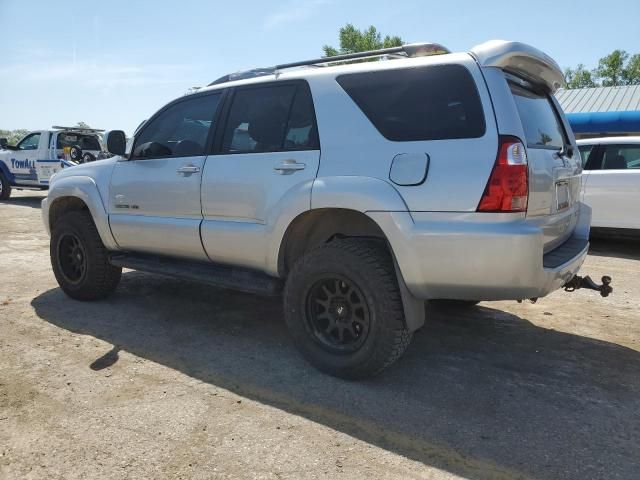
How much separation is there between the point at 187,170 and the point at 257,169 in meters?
0.71

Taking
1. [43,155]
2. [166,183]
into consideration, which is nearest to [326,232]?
[166,183]

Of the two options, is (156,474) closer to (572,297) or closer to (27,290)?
(27,290)

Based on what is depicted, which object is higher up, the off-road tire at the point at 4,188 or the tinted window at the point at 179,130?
the tinted window at the point at 179,130

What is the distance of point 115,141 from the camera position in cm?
452

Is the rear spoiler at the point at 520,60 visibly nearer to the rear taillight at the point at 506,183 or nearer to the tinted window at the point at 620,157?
the rear taillight at the point at 506,183

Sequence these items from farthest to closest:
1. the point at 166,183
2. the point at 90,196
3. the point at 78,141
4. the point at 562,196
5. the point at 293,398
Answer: the point at 78,141 → the point at 90,196 → the point at 166,183 → the point at 562,196 → the point at 293,398

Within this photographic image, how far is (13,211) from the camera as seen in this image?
12398 mm

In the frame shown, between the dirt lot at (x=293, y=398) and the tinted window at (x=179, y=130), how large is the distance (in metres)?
1.43

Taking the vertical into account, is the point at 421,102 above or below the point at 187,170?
above

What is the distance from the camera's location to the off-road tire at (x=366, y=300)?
3020mm

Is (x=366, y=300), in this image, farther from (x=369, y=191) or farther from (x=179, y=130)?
(x=179, y=130)

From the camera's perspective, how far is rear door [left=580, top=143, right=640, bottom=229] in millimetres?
7500

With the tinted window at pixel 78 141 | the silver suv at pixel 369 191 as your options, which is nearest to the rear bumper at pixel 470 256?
the silver suv at pixel 369 191

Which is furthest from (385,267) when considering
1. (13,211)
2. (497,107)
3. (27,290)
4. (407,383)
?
(13,211)
